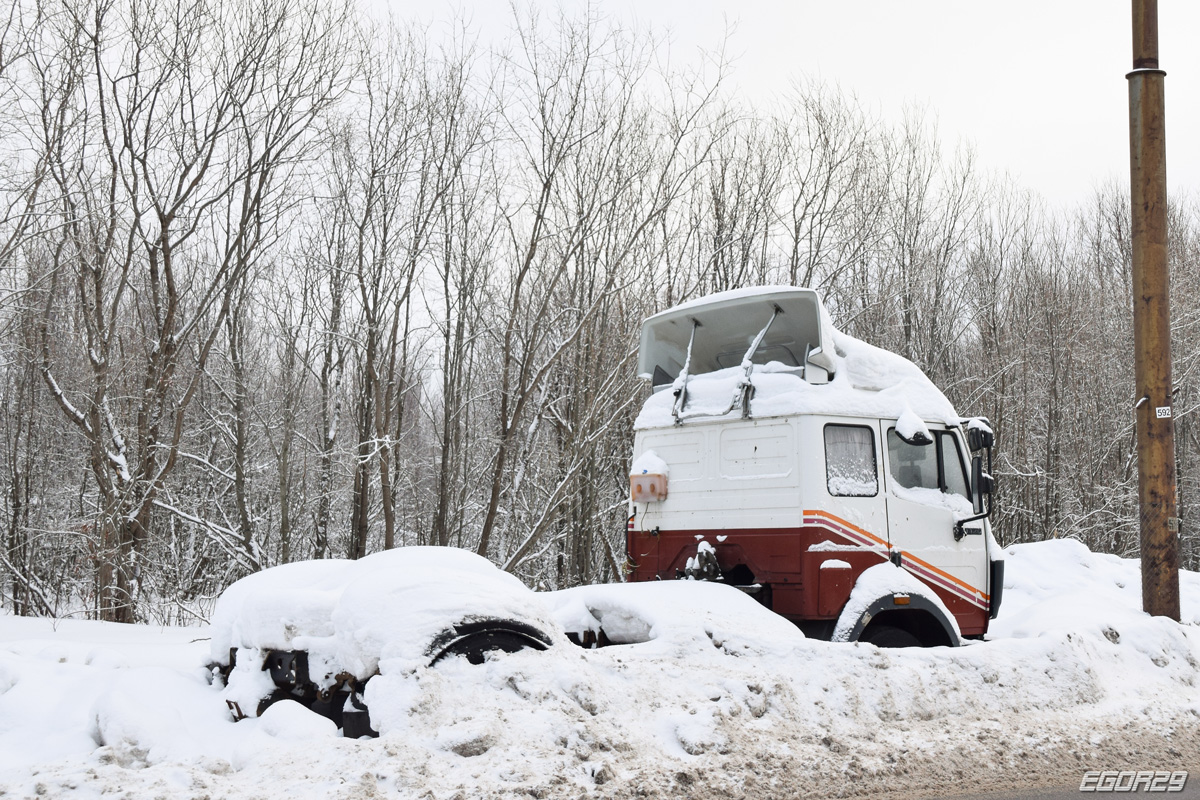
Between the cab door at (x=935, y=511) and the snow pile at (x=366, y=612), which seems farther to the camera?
the cab door at (x=935, y=511)

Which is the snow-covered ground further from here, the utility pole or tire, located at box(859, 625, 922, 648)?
the utility pole

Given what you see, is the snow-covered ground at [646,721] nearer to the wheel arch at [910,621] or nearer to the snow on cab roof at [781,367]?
the wheel arch at [910,621]

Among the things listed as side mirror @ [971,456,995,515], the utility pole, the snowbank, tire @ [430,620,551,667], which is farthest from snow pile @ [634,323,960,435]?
tire @ [430,620,551,667]

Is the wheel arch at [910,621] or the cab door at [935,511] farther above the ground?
the cab door at [935,511]

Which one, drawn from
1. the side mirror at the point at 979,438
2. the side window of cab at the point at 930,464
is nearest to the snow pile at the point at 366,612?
the side window of cab at the point at 930,464

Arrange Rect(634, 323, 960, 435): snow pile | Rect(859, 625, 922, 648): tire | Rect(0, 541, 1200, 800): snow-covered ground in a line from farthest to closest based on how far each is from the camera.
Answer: Rect(634, 323, 960, 435): snow pile < Rect(859, 625, 922, 648): tire < Rect(0, 541, 1200, 800): snow-covered ground

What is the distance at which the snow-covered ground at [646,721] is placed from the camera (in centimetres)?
428

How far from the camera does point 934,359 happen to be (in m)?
24.1

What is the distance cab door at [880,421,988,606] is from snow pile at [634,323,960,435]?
216 mm

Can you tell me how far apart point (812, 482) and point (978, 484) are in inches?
72.0

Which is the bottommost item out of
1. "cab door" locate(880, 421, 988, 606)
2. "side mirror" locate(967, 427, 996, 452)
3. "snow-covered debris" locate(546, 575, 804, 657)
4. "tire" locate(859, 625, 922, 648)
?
"tire" locate(859, 625, 922, 648)

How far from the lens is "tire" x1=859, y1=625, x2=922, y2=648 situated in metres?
7.14

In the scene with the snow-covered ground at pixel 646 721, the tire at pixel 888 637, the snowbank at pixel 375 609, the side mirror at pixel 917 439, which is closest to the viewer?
Answer: the snow-covered ground at pixel 646 721

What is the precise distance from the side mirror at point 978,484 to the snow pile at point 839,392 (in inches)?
16.7
